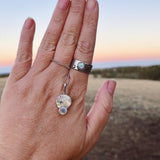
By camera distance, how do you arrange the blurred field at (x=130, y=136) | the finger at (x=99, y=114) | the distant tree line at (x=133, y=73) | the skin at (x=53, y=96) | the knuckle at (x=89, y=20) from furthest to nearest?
the distant tree line at (x=133, y=73) → the blurred field at (x=130, y=136) → the knuckle at (x=89, y=20) → the finger at (x=99, y=114) → the skin at (x=53, y=96)

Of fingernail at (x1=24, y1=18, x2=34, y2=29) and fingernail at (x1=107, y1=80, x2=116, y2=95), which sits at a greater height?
fingernail at (x1=24, y1=18, x2=34, y2=29)

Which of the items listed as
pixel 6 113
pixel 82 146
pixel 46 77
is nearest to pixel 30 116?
pixel 6 113

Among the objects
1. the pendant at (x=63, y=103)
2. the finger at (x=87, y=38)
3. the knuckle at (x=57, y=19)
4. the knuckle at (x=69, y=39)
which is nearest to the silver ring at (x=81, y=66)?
the finger at (x=87, y=38)

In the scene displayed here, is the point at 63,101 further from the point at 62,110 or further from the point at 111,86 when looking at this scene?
the point at 111,86

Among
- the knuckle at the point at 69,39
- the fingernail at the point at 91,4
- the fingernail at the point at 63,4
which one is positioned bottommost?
the knuckle at the point at 69,39

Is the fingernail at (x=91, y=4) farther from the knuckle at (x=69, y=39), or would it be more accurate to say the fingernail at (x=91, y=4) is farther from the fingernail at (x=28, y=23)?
the fingernail at (x=28, y=23)

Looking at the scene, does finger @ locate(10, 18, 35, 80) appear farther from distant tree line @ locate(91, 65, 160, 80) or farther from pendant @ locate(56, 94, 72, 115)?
distant tree line @ locate(91, 65, 160, 80)

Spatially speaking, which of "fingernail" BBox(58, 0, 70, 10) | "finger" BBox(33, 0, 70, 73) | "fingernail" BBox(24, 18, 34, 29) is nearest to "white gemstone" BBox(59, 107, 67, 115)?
"finger" BBox(33, 0, 70, 73)

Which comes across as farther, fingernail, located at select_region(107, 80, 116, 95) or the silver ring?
fingernail, located at select_region(107, 80, 116, 95)

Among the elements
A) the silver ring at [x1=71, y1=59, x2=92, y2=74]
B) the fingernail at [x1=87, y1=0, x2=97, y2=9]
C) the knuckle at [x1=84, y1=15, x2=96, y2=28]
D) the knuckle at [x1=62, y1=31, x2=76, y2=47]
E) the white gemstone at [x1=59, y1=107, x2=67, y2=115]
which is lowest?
the white gemstone at [x1=59, y1=107, x2=67, y2=115]
